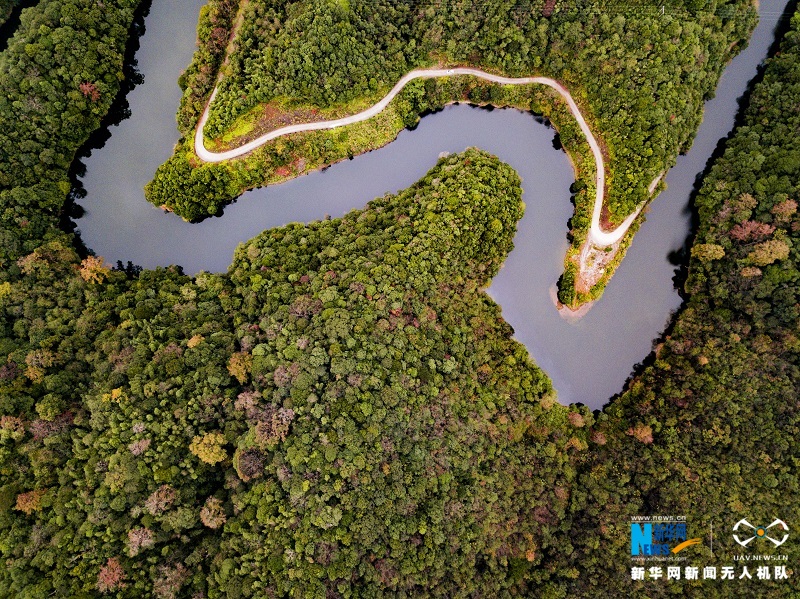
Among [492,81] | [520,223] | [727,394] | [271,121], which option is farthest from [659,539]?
[271,121]

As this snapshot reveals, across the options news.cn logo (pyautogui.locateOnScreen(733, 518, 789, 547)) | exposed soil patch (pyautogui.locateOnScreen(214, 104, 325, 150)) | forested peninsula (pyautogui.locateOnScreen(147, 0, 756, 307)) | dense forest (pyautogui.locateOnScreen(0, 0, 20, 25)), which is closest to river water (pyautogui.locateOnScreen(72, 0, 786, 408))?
forested peninsula (pyautogui.locateOnScreen(147, 0, 756, 307))

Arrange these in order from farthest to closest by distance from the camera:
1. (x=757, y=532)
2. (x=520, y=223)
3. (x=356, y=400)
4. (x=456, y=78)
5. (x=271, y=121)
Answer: (x=520, y=223), (x=456, y=78), (x=271, y=121), (x=757, y=532), (x=356, y=400)

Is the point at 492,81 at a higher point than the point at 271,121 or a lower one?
higher

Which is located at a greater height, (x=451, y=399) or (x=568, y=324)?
(x=568, y=324)

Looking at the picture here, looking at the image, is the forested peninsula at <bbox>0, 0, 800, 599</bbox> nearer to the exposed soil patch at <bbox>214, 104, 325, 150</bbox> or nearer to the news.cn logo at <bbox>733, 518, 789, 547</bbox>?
the news.cn logo at <bbox>733, 518, 789, 547</bbox>

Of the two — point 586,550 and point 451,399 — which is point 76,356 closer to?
point 451,399

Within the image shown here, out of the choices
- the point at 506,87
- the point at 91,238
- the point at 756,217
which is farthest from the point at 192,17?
the point at 756,217

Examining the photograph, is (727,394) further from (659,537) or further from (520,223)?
(520,223)
